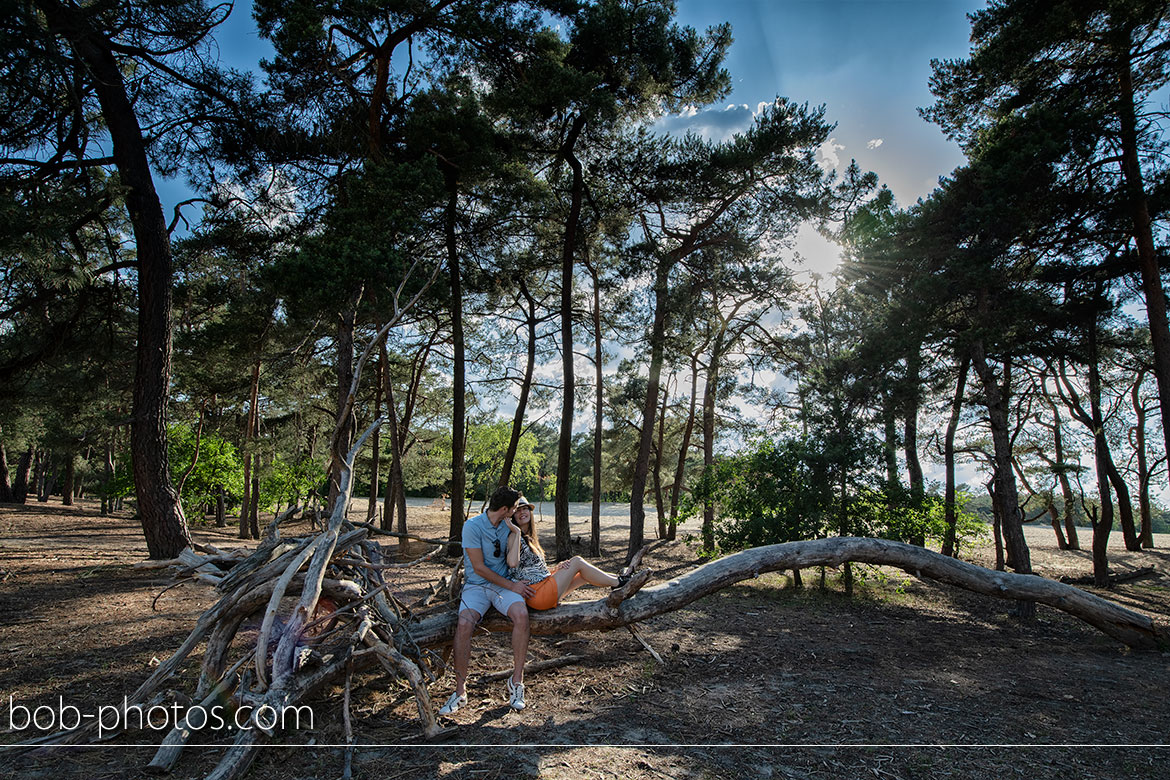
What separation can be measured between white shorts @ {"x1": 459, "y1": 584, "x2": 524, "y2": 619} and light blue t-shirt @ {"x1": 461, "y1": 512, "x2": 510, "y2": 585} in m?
0.05

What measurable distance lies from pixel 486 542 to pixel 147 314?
6.94 metres

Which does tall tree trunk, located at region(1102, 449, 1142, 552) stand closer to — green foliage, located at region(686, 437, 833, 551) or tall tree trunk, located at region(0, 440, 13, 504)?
green foliage, located at region(686, 437, 833, 551)

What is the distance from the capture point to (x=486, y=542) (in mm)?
4258

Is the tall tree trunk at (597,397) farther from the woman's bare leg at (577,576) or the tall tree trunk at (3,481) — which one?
the tall tree trunk at (3,481)

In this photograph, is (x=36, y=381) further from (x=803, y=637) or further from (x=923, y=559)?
(x=923, y=559)

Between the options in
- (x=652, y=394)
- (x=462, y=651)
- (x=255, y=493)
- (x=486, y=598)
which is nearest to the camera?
(x=462, y=651)

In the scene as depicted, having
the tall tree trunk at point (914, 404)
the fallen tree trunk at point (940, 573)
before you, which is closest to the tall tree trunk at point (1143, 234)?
the tall tree trunk at point (914, 404)

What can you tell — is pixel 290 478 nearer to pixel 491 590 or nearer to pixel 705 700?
pixel 491 590

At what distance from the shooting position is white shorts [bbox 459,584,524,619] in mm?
4102

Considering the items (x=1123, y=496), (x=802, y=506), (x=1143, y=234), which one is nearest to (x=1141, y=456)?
(x=1123, y=496)

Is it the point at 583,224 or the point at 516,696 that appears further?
the point at 583,224

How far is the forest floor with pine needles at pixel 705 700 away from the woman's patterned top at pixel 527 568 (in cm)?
89

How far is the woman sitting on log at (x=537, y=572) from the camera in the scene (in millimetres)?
4312

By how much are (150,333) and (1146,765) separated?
11066 millimetres
